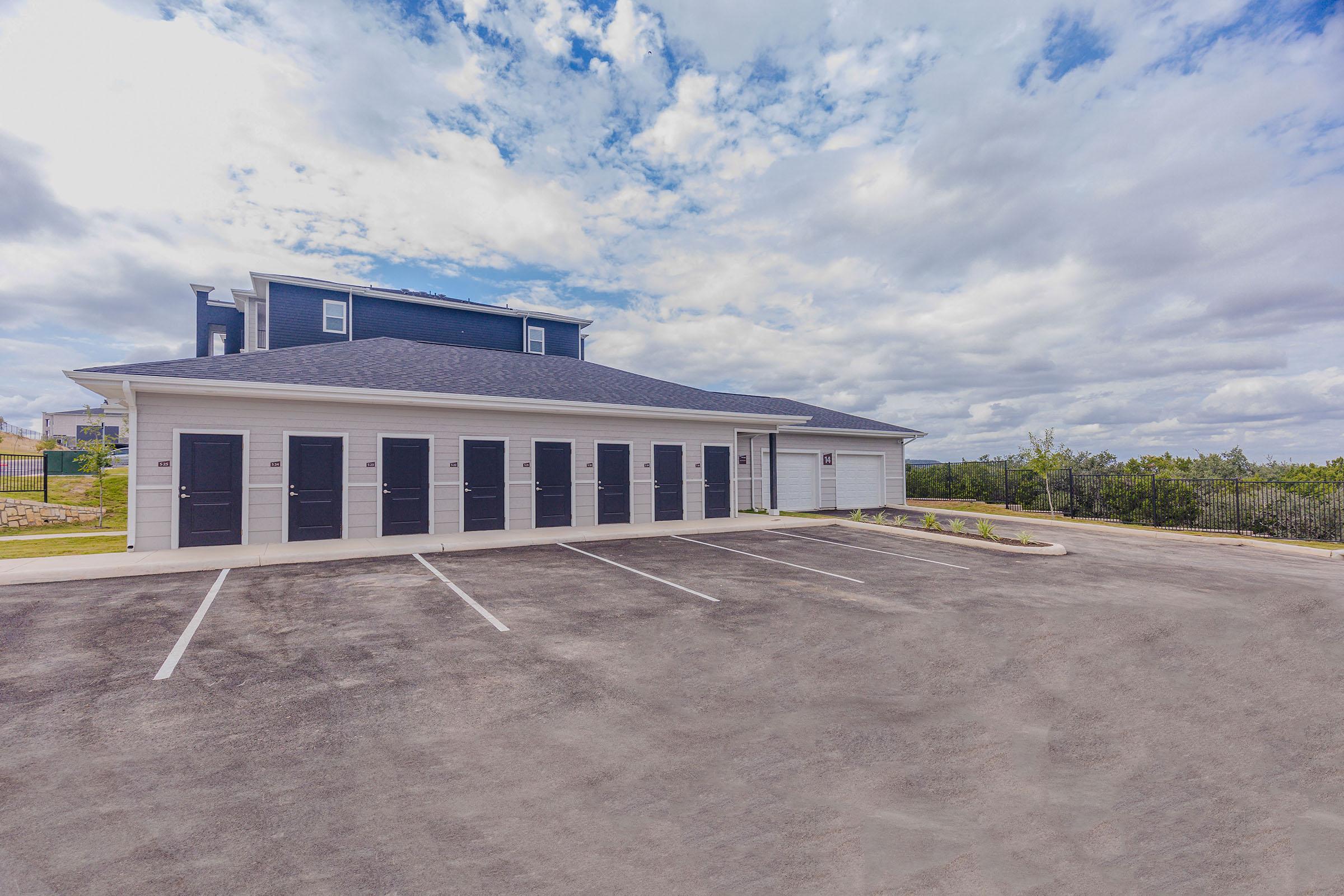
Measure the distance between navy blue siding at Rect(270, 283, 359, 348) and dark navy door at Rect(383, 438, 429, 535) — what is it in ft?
40.4

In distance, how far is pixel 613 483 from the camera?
56.4 ft

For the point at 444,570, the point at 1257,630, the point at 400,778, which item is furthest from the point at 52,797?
the point at 1257,630

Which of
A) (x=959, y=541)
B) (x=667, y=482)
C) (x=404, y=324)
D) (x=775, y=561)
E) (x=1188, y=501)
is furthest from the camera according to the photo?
(x=404, y=324)

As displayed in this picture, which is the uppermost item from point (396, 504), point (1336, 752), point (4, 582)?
point (396, 504)

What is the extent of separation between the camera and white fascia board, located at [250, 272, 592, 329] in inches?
896

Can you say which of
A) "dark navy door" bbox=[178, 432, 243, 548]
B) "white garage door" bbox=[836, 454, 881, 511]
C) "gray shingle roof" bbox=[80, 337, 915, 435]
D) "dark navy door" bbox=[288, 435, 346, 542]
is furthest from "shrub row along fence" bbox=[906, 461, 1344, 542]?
"dark navy door" bbox=[178, 432, 243, 548]

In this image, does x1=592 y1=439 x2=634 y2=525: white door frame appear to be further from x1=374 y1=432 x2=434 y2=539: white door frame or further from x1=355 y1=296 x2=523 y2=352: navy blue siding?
x1=355 y1=296 x2=523 y2=352: navy blue siding

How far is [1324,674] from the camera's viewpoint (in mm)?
5961

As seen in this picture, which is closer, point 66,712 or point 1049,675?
point 66,712

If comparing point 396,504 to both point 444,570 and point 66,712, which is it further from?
point 66,712

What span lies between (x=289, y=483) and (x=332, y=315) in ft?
43.8

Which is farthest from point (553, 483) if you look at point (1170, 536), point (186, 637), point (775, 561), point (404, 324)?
point (1170, 536)

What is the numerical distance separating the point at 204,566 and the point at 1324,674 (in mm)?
15427

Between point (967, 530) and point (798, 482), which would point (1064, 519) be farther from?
point (798, 482)
